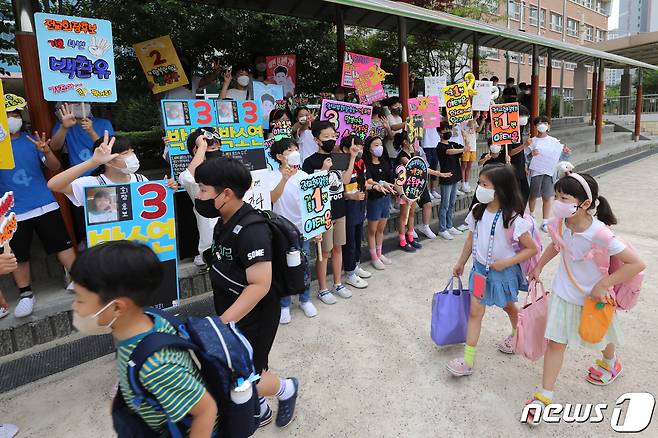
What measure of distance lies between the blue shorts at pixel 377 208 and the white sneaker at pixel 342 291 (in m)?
1.01

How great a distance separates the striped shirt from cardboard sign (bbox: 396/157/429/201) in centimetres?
417

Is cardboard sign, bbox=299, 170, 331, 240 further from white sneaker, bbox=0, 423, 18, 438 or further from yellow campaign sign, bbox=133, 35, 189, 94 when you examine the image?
yellow campaign sign, bbox=133, 35, 189, 94

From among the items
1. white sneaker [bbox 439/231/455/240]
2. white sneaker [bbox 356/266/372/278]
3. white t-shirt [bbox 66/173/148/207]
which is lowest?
white sneaker [bbox 356/266/372/278]

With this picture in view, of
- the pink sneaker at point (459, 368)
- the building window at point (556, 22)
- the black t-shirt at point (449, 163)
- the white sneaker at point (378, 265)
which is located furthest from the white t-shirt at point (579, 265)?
the building window at point (556, 22)

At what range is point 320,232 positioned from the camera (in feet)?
13.2

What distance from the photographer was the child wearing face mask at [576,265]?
2.34 metres

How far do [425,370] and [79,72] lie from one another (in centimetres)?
360

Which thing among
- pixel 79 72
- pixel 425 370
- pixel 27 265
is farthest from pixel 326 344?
pixel 79 72

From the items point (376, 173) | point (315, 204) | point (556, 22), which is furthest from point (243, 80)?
point (556, 22)

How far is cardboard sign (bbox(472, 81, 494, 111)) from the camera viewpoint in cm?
675

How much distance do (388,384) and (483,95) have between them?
526 cm

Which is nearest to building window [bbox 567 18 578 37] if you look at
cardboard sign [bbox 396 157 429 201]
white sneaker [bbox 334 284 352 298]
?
cardboard sign [bbox 396 157 429 201]

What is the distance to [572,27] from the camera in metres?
39.9

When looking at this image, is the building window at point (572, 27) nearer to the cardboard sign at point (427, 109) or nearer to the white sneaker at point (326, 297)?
the cardboard sign at point (427, 109)
